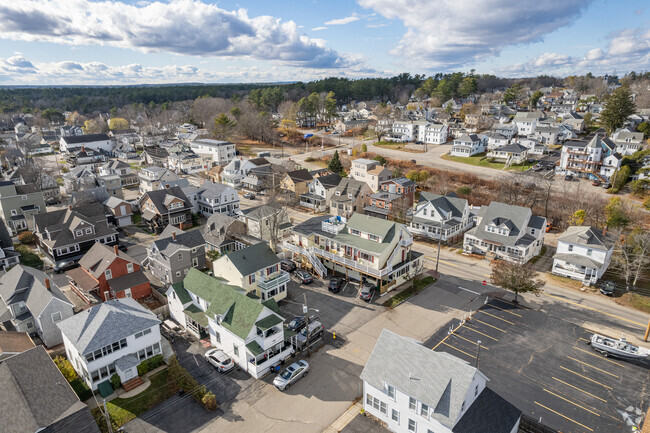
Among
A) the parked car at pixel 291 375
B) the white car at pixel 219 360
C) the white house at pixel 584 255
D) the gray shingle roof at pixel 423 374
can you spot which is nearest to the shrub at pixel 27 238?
the white car at pixel 219 360

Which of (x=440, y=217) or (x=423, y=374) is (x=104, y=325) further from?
(x=440, y=217)

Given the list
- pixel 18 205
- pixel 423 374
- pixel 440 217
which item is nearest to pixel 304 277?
pixel 423 374

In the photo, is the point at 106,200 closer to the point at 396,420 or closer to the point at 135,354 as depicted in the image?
the point at 135,354

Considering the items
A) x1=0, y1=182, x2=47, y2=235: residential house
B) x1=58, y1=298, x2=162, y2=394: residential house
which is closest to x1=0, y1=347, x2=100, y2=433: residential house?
x1=58, y1=298, x2=162, y2=394: residential house

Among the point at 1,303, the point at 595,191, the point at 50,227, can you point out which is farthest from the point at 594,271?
the point at 50,227

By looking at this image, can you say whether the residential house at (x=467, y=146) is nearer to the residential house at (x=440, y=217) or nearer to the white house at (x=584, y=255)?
the residential house at (x=440, y=217)

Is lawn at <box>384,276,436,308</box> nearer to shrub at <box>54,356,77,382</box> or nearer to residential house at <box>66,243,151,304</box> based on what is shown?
residential house at <box>66,243,151,304</box>

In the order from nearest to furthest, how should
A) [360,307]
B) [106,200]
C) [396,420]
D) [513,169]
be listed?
[396,420] < [360,307] < [106,200] < [513,169]
